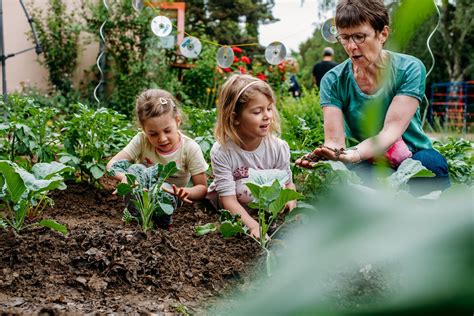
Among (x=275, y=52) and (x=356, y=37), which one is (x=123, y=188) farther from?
(x=275, y=52)

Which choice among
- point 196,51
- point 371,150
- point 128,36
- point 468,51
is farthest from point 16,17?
point 468,51

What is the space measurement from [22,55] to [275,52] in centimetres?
548

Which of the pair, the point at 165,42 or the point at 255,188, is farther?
the point at 165,42

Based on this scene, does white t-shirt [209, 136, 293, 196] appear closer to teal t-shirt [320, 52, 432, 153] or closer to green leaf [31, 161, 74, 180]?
teal t-shirt [320, 52, 432, 153]

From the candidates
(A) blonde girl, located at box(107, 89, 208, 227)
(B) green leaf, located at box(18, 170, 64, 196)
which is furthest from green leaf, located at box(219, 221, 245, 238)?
(A) blonde girl, located at box(107, 89, 208, 227)

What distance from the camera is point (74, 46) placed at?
10.2m

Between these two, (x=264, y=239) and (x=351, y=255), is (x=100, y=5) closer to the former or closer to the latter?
(x=264, y=239)

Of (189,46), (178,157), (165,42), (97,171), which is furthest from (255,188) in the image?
(165,42)

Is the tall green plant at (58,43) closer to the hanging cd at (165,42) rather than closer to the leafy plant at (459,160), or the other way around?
the hanging cd at (165,42)

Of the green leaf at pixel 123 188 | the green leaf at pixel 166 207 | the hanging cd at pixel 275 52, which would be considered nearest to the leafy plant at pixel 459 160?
the green leaf at pixel 166 207

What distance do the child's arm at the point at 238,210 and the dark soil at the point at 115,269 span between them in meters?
0.19

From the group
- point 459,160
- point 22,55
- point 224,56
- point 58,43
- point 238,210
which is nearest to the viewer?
point 238,210

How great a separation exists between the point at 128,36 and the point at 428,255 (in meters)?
10.5

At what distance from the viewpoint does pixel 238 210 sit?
113 inches
